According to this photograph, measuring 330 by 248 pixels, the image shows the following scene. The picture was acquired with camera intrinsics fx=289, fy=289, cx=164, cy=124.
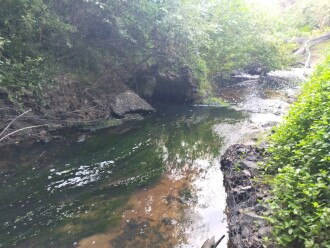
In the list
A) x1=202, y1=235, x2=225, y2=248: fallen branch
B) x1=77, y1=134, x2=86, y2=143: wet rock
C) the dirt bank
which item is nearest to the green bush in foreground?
x1=202, y1=235, x2=225, y2=248: fallen branch

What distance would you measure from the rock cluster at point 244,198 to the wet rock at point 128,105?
7.74 meters

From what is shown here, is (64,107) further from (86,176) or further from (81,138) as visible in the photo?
(86,176)

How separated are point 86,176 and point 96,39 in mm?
9647

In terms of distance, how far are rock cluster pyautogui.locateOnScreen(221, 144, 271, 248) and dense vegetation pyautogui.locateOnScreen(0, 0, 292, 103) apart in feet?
26.4

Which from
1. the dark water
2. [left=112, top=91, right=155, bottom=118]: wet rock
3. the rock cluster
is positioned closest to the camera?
the rock cluster

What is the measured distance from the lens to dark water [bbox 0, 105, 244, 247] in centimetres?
646

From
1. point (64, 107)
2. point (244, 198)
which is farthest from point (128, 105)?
point (244, 198)

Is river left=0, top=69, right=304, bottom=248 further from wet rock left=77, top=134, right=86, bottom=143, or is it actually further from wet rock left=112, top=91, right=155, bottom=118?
wet rock left=112, top=91, right=155, bottom=118

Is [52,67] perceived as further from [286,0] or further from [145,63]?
[286,0]

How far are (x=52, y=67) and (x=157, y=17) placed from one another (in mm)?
5780

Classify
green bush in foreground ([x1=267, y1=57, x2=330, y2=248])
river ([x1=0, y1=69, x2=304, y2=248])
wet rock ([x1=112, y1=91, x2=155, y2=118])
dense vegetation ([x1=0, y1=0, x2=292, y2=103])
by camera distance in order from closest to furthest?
green bush in foreground ([x1=267, y1=57, x2=330, y2=248])
river ([x1=0, y1=69, x2=304, y2=248])
dense vegetation ([x1=0, y1=0, x2=292, y2=103])
wet rock ([x1=112, y1=91, x2=155, y2=118])

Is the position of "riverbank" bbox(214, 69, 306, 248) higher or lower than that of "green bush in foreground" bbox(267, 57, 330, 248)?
lower

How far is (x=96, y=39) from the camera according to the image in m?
15.9

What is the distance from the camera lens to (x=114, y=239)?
599 centimetres
